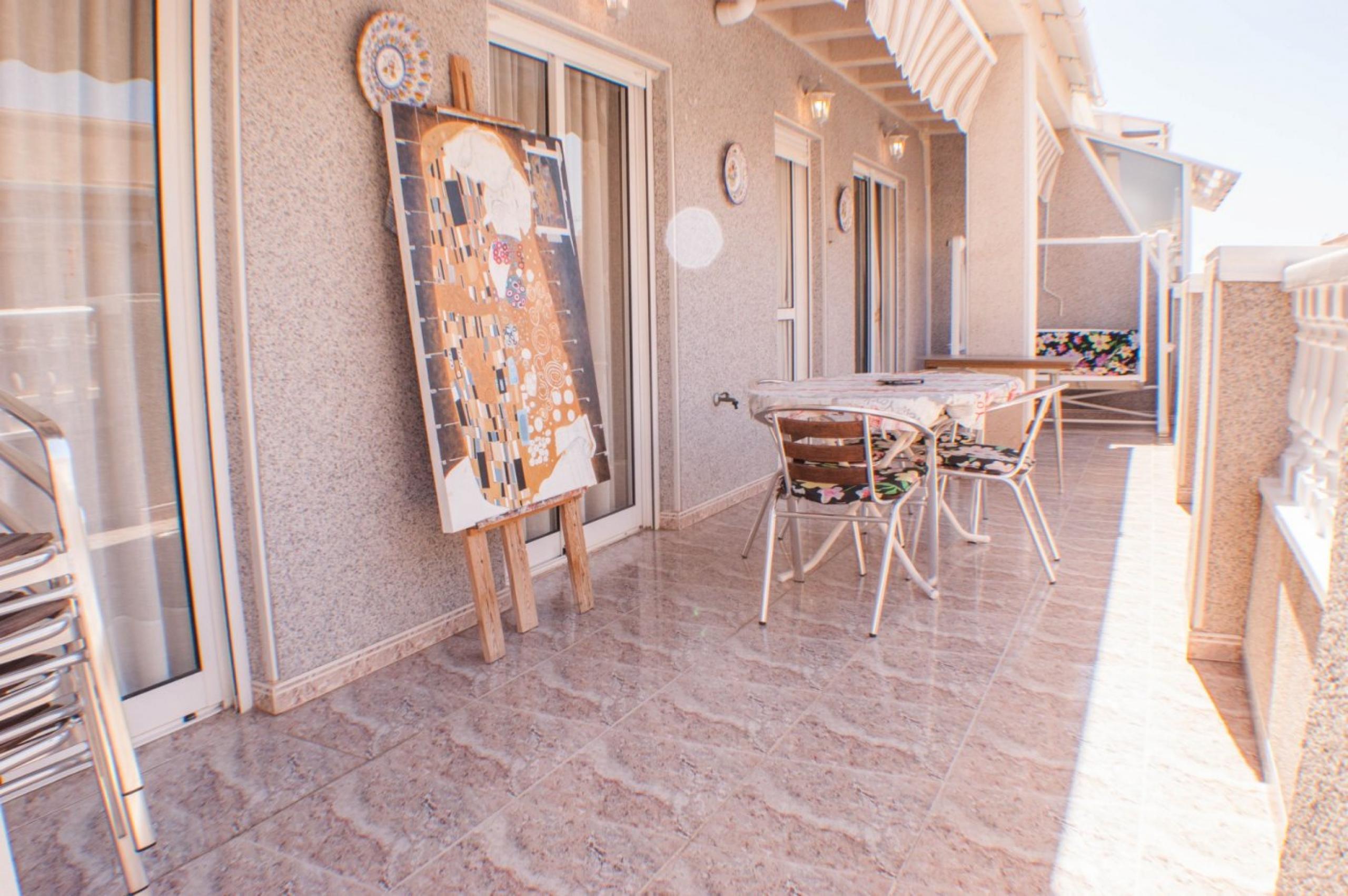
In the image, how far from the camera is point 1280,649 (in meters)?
2.15

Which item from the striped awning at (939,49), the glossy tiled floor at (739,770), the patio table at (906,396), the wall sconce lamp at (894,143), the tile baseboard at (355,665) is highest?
the wall sconce lamp at (894,143)

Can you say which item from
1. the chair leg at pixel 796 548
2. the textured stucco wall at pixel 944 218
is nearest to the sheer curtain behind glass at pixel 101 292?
the chair leg at pixel 796 548

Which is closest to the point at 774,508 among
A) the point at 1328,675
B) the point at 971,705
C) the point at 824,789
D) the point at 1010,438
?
the point at 971,705

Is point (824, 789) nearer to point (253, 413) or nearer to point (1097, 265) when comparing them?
point (253, 413)

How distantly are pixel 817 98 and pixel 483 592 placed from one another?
179 inches

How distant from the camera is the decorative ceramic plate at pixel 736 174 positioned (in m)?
5.16

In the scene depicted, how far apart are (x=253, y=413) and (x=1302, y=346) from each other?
2.79m

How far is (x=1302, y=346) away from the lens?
8.08 ft

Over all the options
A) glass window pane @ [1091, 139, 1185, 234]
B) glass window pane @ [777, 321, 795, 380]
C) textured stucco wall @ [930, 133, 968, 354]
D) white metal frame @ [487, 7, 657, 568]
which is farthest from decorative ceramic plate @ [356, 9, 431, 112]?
glass window pane @ [1091, 139, 1185, 234]

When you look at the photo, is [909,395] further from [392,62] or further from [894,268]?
[894,268]

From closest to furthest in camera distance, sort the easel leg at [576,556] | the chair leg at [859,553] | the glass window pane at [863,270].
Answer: the easel leg at [576,556]
the chair leg at [859,553]
the glass window pane at [863,270]

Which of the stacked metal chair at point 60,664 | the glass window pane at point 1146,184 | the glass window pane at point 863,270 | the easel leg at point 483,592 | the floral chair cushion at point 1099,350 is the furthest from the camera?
the glass window pane at point 1146,184

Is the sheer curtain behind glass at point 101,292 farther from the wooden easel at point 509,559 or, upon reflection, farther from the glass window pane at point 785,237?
the glass window pane at point 785,237

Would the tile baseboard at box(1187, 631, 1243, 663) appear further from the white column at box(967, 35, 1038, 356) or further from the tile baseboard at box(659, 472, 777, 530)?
the white column at box(967, 35, 1038, 356)
